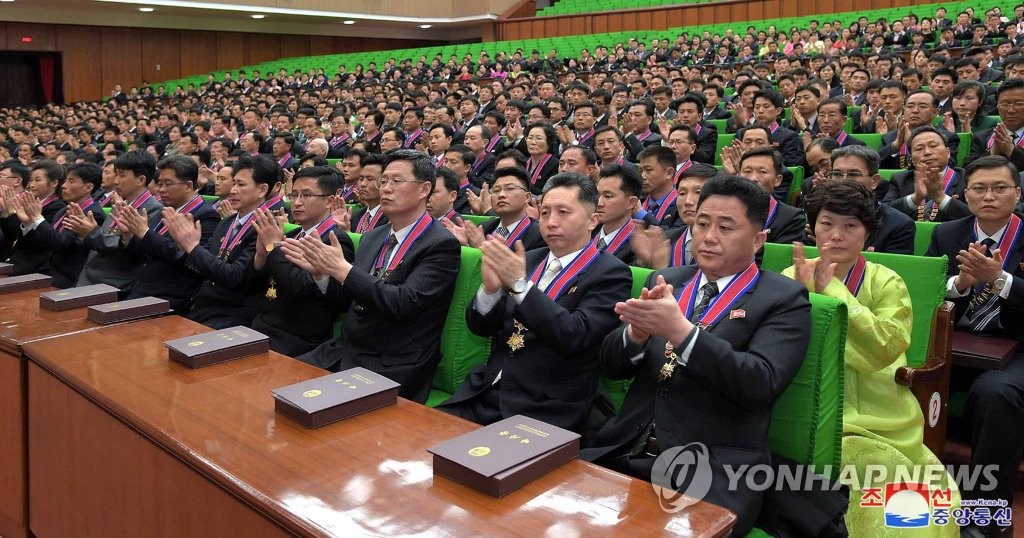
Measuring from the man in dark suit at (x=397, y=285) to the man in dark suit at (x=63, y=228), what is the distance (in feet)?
5.41

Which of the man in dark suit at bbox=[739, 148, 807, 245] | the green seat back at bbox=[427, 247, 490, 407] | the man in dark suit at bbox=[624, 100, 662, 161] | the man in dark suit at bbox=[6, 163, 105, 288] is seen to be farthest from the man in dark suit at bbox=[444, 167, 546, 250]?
the man in dark suit at bbox=[624, 100, 662, 161]

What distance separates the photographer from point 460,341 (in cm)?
218

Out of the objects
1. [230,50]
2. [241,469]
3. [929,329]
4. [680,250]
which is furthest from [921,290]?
[230,50]

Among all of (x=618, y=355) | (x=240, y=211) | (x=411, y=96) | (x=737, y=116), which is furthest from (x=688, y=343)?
(x=411, y=96)

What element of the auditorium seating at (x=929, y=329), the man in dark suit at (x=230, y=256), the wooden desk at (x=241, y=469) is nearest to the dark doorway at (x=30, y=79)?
the man in dark suit at (x=230, y=256)

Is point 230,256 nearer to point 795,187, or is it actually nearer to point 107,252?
point 107,252

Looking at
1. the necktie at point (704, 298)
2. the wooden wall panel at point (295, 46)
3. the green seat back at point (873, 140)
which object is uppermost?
the wooden wall panel at point (295, 46)

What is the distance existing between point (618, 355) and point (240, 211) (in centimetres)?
198

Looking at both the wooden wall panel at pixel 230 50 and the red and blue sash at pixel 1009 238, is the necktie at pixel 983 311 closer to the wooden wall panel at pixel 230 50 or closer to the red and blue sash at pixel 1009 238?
the red and blue sash at pixel 1009 238

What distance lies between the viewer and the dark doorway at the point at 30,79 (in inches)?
597

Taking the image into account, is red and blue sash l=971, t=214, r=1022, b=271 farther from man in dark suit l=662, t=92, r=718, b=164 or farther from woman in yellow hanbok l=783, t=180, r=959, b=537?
man in dark suit l=662, t=92, r=718, b=164

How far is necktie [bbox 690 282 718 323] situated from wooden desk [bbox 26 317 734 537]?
531 mm

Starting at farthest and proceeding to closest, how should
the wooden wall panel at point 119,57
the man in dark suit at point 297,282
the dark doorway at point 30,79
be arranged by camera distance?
the wooden wall panel at point 119,57
the dark doorway at point 30,79
the man in dark suit at point 297,282

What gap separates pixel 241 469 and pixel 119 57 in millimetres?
17464
